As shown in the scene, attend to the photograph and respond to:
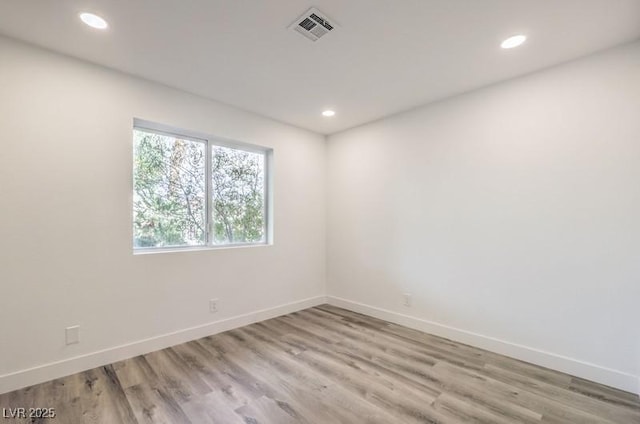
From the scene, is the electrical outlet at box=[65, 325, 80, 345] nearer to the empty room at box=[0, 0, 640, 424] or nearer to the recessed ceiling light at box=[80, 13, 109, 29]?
the empty room at box=[0, 0, 640, 424]

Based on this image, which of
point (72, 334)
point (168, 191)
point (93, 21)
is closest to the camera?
point (93, 21)

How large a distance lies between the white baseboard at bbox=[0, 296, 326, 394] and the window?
2.89ft

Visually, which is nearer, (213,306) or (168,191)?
(168,191)

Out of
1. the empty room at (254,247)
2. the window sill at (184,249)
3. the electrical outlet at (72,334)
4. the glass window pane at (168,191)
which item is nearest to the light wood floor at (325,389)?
the empty room at (254,247)

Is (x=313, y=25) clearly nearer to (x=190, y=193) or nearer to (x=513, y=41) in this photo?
(x=513, y=41)

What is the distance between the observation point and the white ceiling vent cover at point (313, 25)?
1.91 m

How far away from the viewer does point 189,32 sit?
2.07 meters

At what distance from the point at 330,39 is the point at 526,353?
3.10 m

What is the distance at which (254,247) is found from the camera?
11.8 ft

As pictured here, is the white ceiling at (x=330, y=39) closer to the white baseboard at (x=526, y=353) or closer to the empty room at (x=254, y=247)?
the empty room at (x=254, y=247)

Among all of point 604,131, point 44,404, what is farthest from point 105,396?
point 604,131

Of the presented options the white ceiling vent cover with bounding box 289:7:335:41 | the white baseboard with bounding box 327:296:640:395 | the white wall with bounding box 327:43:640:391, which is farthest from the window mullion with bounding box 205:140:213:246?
the white baseboard with bounding box 327:296:640:395

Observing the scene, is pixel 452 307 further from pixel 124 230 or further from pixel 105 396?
pixel 124 230

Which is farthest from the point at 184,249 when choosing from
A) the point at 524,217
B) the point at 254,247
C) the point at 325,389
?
the point at 524,217
